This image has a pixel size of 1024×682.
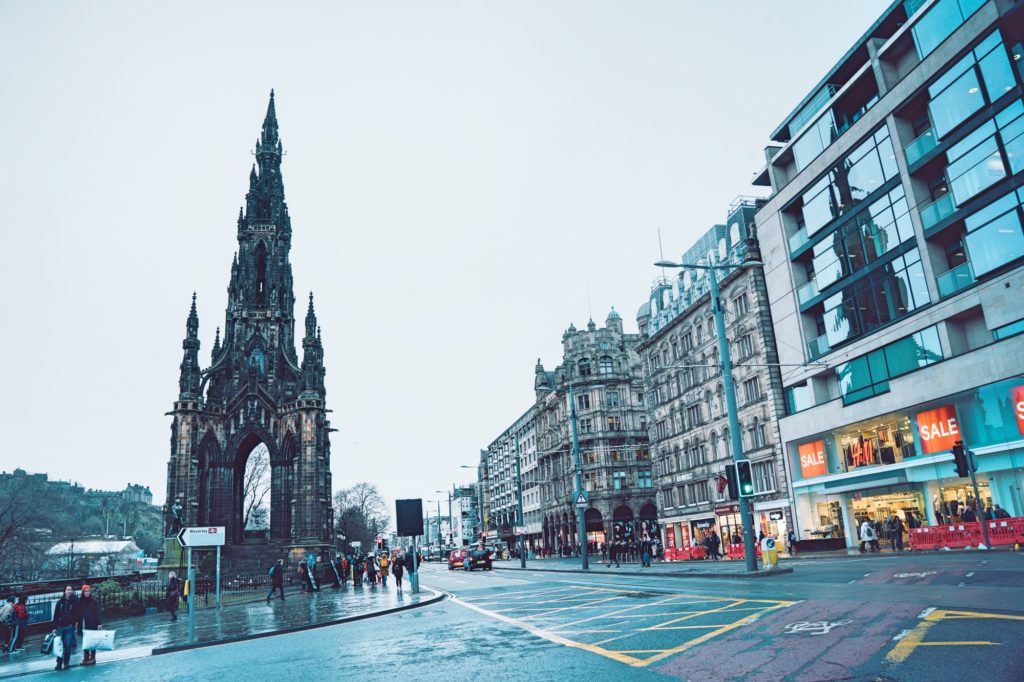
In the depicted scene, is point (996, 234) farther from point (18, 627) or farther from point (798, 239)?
point (18, 627)

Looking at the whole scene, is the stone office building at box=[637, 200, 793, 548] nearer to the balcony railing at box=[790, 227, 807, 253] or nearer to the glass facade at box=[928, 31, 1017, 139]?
the balcony railing at box=[790, 227, 807, 253]

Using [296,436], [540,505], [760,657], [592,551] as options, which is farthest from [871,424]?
[540,505]

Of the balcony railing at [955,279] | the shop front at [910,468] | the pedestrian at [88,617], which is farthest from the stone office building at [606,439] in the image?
the pedestrian at [88,617]

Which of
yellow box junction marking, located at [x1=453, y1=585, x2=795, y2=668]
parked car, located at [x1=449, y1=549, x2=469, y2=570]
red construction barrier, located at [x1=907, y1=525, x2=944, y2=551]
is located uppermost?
yellow box junction marking, located at [x1=453, y1=585, x2=795, y2=668]

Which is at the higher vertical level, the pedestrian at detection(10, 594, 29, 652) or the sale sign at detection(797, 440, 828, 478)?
the sale sign at detection(797, 440, 828, 478)

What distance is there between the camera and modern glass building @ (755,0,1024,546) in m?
28.2

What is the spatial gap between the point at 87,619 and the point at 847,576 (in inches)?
704

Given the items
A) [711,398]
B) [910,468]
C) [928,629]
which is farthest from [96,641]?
[711,398]

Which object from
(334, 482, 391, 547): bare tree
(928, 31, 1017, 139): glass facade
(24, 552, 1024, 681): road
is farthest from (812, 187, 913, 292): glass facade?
(334, 482, 391, 547): bare tree

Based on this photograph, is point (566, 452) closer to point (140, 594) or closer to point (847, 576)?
point (140, 594)

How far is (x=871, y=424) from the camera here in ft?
120

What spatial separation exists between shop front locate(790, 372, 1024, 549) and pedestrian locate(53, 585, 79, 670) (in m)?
27.7

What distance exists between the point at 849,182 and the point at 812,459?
16455mm

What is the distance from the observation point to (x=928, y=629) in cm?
837
